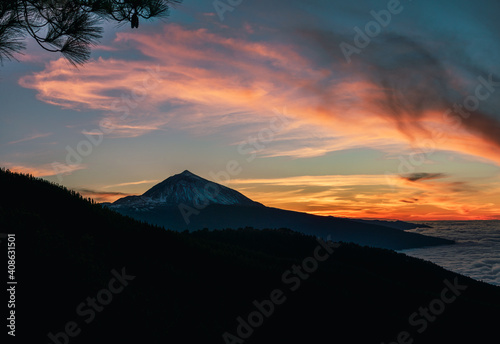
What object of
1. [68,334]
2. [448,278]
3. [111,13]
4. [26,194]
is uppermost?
[111,13]

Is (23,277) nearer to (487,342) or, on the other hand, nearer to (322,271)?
(322,271)

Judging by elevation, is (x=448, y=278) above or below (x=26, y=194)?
below

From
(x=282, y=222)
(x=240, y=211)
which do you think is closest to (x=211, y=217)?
(x=240, y=211)

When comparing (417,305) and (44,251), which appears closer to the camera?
(44,251)

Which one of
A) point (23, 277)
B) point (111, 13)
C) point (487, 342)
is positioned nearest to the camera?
point (23, 277)

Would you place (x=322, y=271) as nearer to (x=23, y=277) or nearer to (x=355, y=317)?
(x=355, y=317)

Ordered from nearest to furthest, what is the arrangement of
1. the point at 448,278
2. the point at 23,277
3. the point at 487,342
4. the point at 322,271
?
the point at 23,277
the point at 487,342
the point at 322,271
the point at 448,278
